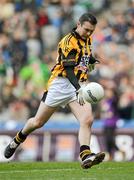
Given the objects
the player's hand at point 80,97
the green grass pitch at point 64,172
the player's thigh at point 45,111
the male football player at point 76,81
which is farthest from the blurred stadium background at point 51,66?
the player's hand at point 80,97

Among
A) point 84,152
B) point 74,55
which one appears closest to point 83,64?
point 74,55

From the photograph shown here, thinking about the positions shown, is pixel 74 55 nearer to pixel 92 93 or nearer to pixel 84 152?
pixel 92 93

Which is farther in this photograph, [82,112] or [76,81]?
[82,112]

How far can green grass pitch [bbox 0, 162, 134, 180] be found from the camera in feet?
38.2

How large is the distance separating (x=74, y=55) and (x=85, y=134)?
1136 mm

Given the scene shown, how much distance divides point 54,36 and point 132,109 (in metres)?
3.94

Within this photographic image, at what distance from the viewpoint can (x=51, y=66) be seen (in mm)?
21469

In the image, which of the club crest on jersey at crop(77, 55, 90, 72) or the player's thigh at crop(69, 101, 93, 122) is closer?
the player's thigh at crop(69, 101, 93, 122)

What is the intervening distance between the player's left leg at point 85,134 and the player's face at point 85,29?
3.28ft

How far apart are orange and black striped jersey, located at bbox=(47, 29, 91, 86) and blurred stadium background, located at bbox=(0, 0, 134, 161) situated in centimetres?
612

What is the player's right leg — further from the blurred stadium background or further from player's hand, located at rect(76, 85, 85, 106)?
the blurred stadium background

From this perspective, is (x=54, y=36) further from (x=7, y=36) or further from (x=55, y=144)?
(x=55, y=144)

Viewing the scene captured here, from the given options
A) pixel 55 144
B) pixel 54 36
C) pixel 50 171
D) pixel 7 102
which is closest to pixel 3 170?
pixel 50 171

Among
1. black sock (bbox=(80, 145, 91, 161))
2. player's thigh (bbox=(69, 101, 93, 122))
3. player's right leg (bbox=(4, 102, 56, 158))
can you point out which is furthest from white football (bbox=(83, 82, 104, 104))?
player's right leg (bbox=(4, 102, 56, 158))
